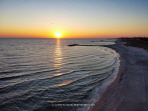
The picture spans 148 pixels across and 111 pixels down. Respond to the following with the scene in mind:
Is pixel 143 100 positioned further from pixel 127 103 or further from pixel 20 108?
pixel 20 108

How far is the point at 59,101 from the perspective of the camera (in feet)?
28.1

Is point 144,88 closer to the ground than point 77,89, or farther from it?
farther from it

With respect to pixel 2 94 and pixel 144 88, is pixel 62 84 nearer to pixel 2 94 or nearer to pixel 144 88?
pixel 2 94

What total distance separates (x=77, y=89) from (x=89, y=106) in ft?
10.3

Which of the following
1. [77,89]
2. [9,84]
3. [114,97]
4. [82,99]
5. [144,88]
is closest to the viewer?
[114,97]

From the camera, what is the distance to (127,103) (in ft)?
24.0

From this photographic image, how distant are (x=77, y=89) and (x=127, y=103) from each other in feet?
16.4

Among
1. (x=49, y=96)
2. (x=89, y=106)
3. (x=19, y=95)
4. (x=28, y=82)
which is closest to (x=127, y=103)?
(x=89, y=106)

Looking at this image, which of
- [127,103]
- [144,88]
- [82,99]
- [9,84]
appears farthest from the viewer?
[9,84]

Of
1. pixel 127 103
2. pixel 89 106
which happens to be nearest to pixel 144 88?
pixel 127 103

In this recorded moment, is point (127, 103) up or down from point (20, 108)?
up

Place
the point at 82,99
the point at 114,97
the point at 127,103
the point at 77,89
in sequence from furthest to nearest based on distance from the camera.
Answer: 1. the point at 77,89
2. the point at 82,99
3. the point at 114,97
4. the point at 127,103

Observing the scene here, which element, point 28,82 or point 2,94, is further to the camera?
point 28,82

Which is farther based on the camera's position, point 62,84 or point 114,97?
point 62,84
